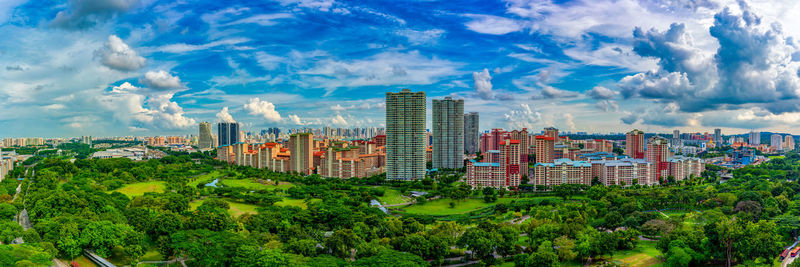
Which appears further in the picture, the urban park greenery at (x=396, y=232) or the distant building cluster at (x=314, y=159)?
the distant building cluster at (x=314, y=159)

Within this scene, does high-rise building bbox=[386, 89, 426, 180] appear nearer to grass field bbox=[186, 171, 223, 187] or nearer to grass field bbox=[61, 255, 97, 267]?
grass field bbox=[186, 171, 223, 187]

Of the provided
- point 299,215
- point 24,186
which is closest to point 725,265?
point 299,215

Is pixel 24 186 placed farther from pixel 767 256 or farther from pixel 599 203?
pixel 767 256

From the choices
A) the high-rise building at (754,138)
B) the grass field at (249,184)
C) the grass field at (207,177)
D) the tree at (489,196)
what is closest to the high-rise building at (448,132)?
the tree at (489,196)

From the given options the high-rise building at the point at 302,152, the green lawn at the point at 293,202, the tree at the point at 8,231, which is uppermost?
the high-rise building at the point at 302,152

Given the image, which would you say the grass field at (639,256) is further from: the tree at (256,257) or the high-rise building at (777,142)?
the high-rise building at (777,142)

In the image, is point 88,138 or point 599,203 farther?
point 88,138
